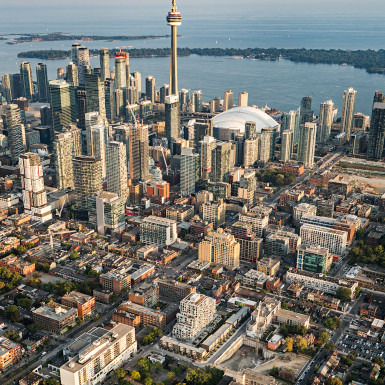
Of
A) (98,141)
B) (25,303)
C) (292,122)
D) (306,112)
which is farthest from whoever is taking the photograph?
(306,112)

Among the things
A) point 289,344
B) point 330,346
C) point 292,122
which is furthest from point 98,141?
point 330,346

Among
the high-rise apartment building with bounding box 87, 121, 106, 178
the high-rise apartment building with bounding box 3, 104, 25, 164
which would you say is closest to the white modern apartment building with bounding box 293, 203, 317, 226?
the high-rise apartment building with bounding box 87, 121, 106, 178

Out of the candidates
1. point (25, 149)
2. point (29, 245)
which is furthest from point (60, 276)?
point (25, 149)

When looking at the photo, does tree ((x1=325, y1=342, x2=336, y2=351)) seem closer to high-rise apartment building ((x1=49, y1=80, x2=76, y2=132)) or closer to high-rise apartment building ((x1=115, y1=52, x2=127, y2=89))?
high-rise apartment building ((x1=49, y1=80, x2=76, y2=132))

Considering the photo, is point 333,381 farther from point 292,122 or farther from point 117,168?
point 292,122

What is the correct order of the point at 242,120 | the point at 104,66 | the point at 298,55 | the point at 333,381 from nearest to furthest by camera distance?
the point at 333,381
the point at 242,120
the point at 104,66
the point at 298,55

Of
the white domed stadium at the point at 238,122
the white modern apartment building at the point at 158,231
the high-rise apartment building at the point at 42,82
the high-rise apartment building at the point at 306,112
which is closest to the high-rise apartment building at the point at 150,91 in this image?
the high-rise apartment building at the point at 42,82
